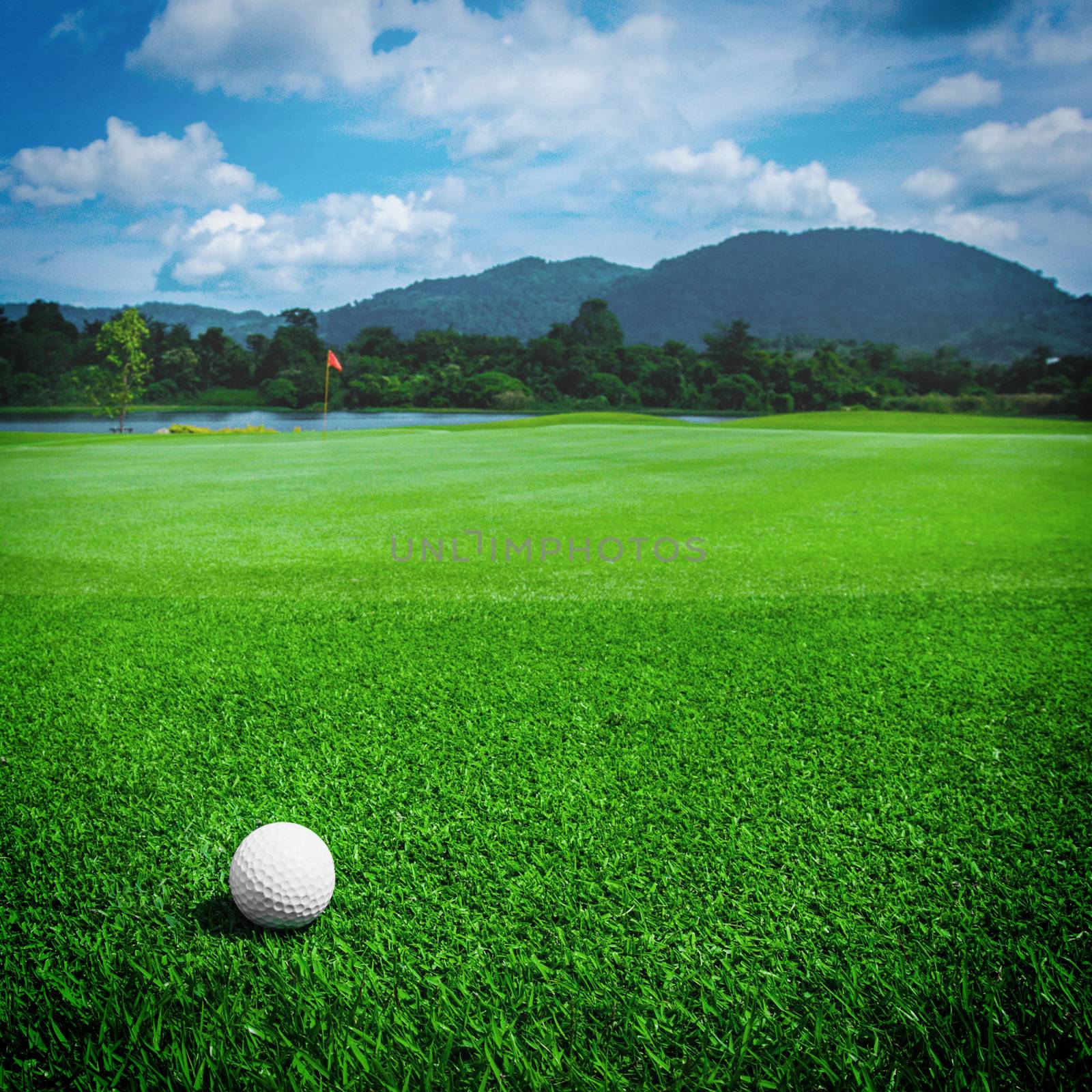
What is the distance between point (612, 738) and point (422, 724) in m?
0.72

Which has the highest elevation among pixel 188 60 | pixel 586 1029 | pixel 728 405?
pixel 188 60

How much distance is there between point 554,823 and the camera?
1.93 metres

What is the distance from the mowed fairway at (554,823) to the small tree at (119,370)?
35917 millimetres

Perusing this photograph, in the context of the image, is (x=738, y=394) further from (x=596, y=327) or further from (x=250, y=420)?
(x=250, y=420)

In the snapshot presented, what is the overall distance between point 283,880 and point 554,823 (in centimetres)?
74

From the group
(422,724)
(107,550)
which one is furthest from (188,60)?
(422,724)

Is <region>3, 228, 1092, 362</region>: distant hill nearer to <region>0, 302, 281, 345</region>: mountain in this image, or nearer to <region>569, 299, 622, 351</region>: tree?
<region>0, 302, 281, 345</region>: mountain

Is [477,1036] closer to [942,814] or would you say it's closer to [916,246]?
[942,814]

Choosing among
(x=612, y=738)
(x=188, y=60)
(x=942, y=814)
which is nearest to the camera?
(x=942, y=814)

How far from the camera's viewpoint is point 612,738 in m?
2.43

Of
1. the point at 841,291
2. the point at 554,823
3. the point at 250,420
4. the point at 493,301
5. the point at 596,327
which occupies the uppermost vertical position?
the point at 841,291

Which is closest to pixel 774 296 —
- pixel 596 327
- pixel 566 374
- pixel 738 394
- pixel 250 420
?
pixel 596 327

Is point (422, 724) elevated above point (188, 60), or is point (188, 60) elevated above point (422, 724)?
point (188, 60)

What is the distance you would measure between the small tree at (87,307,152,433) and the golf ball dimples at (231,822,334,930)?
130 ft
